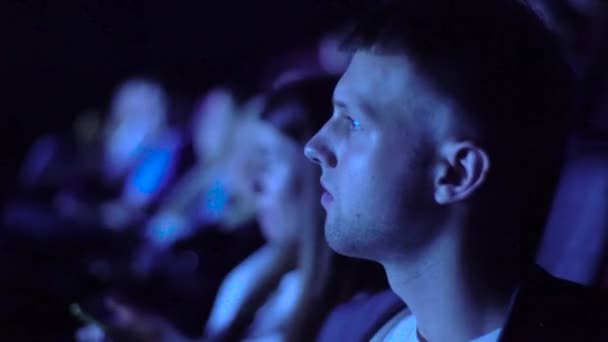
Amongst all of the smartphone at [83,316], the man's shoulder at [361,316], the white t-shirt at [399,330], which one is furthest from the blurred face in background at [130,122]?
the white t-shirt at [399,330]

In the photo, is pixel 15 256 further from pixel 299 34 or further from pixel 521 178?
pixel 521 178

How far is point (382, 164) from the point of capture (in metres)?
0.80

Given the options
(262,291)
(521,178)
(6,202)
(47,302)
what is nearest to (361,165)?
(521,178)

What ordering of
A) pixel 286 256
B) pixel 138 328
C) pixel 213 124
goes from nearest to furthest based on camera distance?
pixel 286 256 < pixel 138 328 < pixel 213 124

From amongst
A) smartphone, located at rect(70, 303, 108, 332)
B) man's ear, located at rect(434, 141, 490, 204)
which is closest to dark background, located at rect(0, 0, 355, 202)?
man's ear, located at rect(434, 141, 490, 204)

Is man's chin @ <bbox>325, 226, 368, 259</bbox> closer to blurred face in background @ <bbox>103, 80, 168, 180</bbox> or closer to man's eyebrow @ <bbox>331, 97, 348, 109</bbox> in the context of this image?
man's eyebrow @ <bbox>331, 97, 348, 109</bbox>

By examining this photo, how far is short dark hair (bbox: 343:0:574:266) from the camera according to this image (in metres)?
0.76

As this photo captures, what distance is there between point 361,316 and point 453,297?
189mm

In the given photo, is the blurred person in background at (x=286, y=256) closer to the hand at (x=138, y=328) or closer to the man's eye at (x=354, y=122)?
the hand at (x=138, y=328)

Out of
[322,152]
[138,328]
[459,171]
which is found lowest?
[459,171]

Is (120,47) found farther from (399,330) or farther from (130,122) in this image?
(399,330)

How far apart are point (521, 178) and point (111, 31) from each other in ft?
3.74

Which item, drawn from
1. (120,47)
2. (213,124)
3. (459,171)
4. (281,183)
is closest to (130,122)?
(120,47)

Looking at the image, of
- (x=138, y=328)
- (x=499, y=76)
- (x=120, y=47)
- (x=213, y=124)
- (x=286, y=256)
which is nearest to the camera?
(x=499, y=76)
